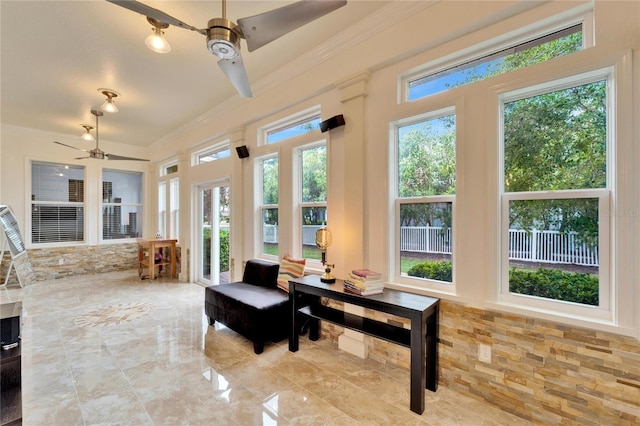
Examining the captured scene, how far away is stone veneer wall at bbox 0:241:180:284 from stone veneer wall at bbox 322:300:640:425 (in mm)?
5670

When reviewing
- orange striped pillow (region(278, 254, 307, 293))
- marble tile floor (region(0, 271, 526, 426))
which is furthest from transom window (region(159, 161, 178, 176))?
orange striped pillow (region(278, 254, 307, 293))

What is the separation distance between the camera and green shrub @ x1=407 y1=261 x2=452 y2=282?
7.61ft

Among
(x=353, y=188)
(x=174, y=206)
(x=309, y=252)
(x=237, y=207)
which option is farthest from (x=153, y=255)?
(x=353, y=188)

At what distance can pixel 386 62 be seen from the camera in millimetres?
2523

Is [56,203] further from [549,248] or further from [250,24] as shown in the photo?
[549,248]

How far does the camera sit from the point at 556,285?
1872mm

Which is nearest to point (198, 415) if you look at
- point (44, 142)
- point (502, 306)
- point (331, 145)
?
point (502, 306)

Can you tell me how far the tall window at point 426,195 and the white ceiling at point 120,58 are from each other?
3.78 feet

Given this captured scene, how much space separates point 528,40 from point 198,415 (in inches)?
137

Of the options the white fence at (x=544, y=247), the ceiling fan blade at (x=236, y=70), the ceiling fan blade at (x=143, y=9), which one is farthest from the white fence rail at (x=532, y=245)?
the ceiling fan blade at (x=143, y=9)

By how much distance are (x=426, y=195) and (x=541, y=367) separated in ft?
4.63

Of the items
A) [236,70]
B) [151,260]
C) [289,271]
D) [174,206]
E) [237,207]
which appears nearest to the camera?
[236,70]

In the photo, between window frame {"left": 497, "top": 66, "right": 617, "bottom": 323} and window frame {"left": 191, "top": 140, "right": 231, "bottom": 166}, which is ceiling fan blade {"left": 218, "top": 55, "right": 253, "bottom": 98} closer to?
window frame {"left": 497, "top": 66, "right": 617, "bottom": 323}

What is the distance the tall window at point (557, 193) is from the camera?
1737mm
